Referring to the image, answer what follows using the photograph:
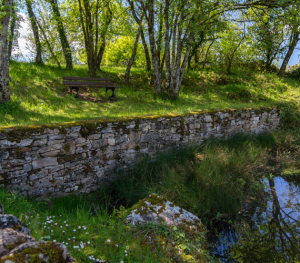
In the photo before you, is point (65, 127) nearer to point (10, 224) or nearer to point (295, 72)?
point (10, 224)

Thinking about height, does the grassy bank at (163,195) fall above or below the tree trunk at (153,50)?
below

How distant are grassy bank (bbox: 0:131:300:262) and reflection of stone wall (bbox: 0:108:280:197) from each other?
362mm

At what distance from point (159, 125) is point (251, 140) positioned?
4164 mm

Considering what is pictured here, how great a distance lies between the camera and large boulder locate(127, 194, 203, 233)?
3018 mm

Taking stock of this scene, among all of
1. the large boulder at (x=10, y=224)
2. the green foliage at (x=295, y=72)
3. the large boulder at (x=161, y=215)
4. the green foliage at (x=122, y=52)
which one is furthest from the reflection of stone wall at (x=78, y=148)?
the green foliage at (x=122, y=52)

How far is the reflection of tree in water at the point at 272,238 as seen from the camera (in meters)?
3.28

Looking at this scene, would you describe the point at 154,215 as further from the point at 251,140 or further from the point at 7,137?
the point at 251,140

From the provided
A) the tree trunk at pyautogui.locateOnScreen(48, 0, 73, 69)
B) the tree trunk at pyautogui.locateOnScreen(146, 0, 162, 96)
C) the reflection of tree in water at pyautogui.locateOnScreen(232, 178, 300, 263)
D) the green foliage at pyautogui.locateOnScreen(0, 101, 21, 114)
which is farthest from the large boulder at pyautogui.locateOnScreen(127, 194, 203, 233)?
the tree trunk at pyautogui.locateOnScreen(48, 0, 73, 69)

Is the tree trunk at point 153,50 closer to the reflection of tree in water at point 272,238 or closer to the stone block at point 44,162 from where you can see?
the stone block at point 44,162

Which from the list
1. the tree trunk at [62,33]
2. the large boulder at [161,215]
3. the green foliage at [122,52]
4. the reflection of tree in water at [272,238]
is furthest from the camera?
the green foliage at [122,52]

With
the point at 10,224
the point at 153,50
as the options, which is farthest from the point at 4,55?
the point at 10,224

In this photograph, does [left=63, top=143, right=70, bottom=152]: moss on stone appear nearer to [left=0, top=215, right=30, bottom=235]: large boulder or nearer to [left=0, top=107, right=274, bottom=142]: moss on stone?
[left=0, top=107, right=274, bottom=142]: moss on stone

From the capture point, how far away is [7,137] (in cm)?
380

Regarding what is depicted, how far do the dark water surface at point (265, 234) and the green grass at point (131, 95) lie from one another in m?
3.74
